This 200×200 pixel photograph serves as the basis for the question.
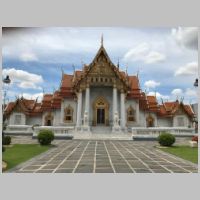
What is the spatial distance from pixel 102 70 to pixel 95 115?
4.92 meters

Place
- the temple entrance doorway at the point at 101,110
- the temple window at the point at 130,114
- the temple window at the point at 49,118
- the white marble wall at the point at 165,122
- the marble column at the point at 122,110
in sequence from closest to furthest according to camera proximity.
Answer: the marble column at the point at 122,110 → the temple entrance doorway at the point at 101,110 → the temple window at the point at 130,114 → the temple window at the point at 49,118 → the white marble wall at the point at 165,122

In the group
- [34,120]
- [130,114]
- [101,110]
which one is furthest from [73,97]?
[130,114]

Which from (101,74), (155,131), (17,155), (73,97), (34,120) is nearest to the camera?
(17,155)

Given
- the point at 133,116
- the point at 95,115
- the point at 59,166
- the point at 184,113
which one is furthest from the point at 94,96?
the point at 59,166

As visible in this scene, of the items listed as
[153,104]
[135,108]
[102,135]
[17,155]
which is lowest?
[102,135]

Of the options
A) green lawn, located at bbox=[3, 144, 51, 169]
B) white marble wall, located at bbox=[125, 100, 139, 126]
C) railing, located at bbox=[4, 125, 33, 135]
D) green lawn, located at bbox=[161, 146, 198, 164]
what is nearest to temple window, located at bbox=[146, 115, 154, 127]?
white marble wall, located at bbox=[125, 100, 139, 126]

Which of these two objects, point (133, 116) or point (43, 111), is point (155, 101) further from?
point (43, 111)

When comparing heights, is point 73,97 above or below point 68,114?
above

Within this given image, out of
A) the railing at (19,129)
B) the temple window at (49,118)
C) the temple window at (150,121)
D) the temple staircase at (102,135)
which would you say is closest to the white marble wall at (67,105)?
the temple window at (49,118)

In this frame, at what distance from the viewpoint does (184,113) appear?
31.0 meters

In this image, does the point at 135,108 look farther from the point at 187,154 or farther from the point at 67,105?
the point at 187,154

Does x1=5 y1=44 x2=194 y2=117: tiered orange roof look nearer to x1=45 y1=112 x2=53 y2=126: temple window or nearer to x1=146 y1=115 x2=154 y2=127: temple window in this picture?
x1=45 y1=112 x2=53 y2=126: temple window

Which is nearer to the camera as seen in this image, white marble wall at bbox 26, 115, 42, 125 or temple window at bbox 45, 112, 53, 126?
temple window at bbox 45, 112, 53, 126

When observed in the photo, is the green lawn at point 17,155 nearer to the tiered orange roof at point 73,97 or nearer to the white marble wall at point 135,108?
the tiered orange roof at point 73,97
